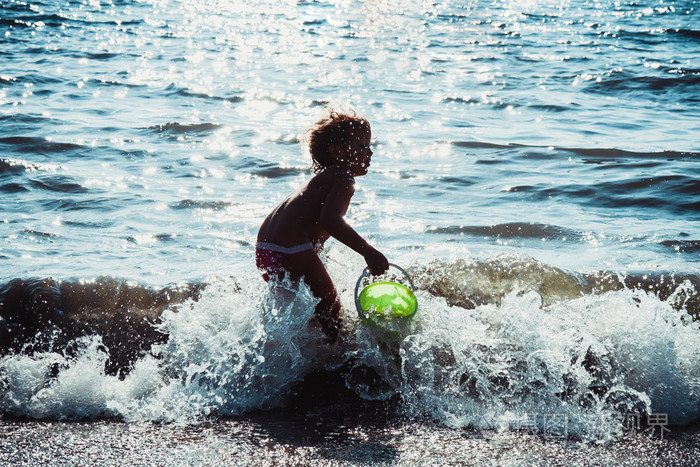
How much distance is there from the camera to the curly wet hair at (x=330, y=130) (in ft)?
13.5

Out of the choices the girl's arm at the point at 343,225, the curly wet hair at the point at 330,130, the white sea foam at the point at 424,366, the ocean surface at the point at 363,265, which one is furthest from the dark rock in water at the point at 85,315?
the curly wet hair at the point at 330,130

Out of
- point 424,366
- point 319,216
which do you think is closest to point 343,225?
point 319,216

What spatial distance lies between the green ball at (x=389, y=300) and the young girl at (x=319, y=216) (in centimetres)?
23

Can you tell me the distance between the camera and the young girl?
3961mm

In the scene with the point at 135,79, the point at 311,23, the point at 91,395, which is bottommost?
the point at 91,395

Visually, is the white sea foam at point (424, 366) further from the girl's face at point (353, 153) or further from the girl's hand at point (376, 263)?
the girl's face at point (353, 153)

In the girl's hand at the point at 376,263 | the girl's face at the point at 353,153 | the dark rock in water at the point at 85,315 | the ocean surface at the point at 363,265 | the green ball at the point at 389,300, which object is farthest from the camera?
the dark rock in water at the point at 85,315

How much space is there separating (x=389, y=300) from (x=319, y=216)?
62cm

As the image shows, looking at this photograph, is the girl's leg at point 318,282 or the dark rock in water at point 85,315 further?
the dark rock in water at point 85,315

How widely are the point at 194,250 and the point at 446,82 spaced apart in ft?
28.8

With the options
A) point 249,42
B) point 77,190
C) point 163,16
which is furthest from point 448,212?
point 163,16

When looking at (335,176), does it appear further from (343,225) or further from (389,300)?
(389,300)

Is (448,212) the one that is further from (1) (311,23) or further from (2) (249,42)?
(1) (311,23)

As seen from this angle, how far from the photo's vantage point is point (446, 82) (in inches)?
529
